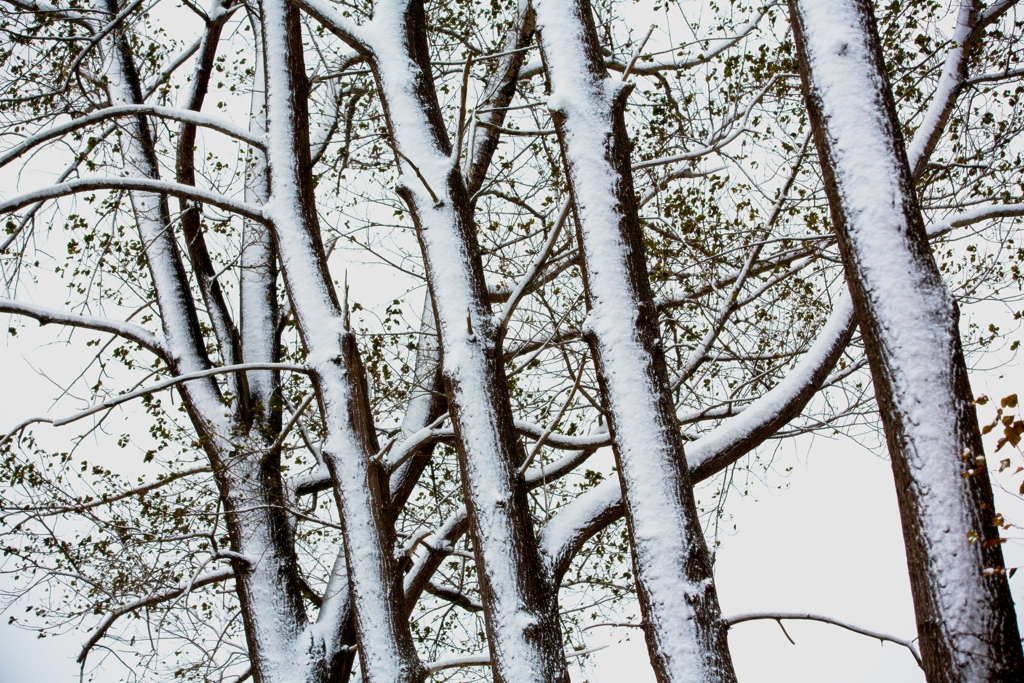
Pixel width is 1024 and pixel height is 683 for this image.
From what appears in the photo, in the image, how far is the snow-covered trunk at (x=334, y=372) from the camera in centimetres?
471

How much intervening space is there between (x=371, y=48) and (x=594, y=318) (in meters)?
2.27

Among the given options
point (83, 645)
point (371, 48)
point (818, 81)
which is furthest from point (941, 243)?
point (83, 645)

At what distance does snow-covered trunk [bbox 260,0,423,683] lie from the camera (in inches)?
185

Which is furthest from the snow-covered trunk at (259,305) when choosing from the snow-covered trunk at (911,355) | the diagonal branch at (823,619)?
the snow-covered trunk at (911,355)

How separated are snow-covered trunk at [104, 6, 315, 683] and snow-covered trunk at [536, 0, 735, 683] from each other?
291 cm

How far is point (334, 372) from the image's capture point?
17.0 feet

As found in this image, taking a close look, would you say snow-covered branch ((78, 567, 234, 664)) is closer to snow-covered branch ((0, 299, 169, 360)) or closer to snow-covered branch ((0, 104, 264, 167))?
snow-covered branch ((0, 299, 169, 360))

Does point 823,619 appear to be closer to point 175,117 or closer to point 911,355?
point 911,355

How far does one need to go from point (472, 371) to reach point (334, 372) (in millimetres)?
1224

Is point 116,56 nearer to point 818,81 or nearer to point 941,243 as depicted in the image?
point 818,81

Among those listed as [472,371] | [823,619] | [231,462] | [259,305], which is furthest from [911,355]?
[259,305]

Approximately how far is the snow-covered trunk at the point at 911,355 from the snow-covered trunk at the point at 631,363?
2.69ft

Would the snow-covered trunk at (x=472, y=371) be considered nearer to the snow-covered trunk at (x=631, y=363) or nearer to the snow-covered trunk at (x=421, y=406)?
the snow-covered trunk at (x=631, y=363)

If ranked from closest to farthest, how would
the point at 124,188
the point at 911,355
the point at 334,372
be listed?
the point at 911,355 → the point at 334,372 → the point at 124,188
